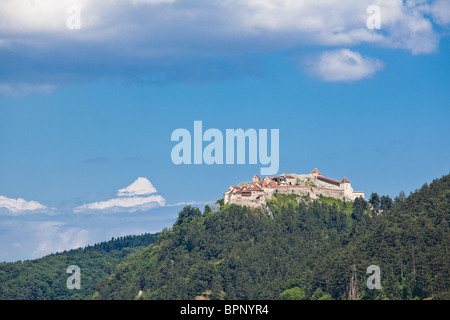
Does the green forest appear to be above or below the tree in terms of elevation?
above

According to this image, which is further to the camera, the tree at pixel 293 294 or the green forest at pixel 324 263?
the tree at pixel 293 294

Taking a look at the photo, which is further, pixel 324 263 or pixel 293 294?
pixel 324 263

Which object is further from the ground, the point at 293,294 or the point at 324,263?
the point at 324,263

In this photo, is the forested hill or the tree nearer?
the forested hill

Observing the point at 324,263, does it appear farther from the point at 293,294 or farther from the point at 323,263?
the point at 293,294

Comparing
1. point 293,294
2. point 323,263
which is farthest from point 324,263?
point 293,294

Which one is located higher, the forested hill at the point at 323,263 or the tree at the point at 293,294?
the forested hill at the point at 323,263

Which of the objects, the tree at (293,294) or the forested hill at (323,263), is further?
the tree at (293,294)

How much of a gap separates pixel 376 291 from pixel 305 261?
30.9 meters

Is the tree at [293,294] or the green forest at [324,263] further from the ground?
the green forest at [324,263]

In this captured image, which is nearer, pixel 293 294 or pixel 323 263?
pixel 293 294
